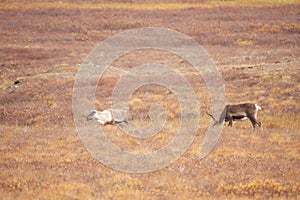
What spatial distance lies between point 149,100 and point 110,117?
24.8 feet

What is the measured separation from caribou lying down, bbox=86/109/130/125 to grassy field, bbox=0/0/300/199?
79 cm

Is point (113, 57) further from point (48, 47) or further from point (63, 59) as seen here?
point (48, 47)

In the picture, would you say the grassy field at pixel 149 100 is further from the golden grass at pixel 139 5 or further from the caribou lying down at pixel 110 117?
the caribou lying down at pixel 110 117

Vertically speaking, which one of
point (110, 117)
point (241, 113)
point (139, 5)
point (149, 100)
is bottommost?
point (139, 5)

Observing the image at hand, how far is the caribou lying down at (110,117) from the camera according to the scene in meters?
25.9

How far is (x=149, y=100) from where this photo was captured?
1325 inches

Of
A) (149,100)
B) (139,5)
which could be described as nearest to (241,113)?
(149,100)

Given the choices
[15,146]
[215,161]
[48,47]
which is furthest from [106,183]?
[48,47]

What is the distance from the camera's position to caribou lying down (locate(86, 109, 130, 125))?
25.9 metres

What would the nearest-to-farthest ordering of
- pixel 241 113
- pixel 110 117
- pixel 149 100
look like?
pixel 241 113
pixel 110 117
pixel 149 100

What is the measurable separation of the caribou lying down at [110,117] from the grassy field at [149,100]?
793 millimetres

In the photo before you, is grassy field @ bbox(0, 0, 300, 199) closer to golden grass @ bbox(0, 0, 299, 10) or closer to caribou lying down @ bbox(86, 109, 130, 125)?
golden grass @ bbox(0, 0, 299, 10)

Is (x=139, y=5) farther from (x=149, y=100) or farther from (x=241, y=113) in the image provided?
(x=241, y=113)

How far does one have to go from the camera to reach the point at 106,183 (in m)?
15.3
